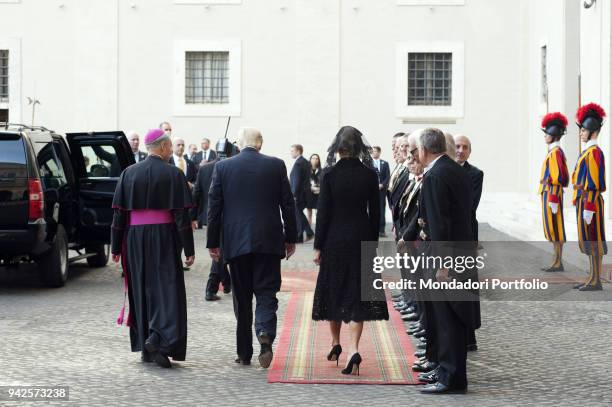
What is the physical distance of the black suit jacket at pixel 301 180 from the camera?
22.2 m

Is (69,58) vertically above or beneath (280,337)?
above

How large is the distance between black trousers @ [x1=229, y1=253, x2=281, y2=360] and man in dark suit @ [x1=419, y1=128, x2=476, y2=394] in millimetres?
1386

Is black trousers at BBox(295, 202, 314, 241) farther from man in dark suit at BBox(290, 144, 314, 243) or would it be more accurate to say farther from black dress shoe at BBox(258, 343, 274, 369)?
black dress shoe at BBox(258, 343, 274, 369)

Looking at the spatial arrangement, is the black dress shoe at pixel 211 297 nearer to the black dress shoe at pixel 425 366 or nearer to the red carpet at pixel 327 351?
the red carpet at pixel 327 351

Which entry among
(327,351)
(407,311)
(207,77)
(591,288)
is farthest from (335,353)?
(207,77)

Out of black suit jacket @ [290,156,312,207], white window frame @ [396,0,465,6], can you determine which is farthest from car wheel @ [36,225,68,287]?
white window frame @ [396,0,465,6]

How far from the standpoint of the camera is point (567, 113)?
24.4 m

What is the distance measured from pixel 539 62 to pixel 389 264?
1465cm

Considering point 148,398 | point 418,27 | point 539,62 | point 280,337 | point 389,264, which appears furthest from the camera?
point 418,27

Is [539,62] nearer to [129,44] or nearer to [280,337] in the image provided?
[129,44]

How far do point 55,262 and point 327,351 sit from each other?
17.4 feet

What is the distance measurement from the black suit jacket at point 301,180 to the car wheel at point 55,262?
28.7 ft

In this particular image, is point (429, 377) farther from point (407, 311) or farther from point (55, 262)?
point (55, 262)

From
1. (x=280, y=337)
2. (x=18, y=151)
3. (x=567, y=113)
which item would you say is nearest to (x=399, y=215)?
(x=280, y=337)
